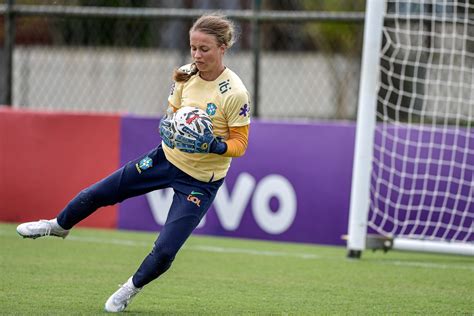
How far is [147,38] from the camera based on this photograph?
1371 centimetres

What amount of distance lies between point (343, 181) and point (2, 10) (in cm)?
462

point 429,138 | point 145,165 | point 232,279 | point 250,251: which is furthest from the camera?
point 429,138

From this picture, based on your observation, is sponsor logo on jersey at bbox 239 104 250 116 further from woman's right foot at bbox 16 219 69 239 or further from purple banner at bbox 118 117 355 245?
purple banner at bbox 118 117 355 245

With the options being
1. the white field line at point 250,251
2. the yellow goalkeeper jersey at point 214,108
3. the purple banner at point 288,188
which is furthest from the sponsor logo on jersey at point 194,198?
the purple banner at point 288,188

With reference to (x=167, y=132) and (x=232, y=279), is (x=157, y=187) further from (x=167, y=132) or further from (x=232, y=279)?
(x=232, y=279)

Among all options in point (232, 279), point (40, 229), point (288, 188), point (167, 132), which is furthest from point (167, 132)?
point (288, 188)

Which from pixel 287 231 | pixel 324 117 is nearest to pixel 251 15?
pixel 287 231

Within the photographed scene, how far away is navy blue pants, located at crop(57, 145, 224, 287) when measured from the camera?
232 inches

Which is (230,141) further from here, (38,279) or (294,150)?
(294,150)

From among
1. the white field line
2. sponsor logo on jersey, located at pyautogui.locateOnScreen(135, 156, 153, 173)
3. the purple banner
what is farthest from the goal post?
sponsor logo on jersey, located at pyautogui.locateOnScreen(135, 156, 153, 173)

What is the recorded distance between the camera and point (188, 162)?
6.11 metres

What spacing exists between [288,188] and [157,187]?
4.01m

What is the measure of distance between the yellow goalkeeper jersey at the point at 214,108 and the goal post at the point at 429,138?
11.7 ft

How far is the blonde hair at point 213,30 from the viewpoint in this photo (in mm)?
6023
